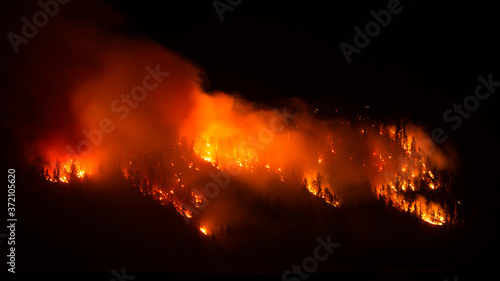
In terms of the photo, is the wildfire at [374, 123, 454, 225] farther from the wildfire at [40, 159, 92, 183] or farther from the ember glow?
the wildfire at [40, 159, 92, 183]

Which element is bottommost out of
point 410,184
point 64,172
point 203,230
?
point 64,172

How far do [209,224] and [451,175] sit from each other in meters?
8.34

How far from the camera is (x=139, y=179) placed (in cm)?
1144

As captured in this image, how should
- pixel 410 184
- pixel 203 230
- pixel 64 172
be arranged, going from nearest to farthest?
1. pixel 203 230
2. pixel 64 172
3. pixel 410 184

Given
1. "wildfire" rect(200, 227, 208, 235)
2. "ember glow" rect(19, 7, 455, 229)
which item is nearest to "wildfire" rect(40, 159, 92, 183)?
"ember glow" rect(19, 7, 455, 229)

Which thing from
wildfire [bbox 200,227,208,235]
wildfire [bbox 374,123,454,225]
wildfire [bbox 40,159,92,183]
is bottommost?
wildfire [bbox 40,159,92,183]

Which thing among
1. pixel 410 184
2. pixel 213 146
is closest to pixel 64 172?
pixel 213 146

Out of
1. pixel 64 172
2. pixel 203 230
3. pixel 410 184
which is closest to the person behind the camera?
pixel 203 230

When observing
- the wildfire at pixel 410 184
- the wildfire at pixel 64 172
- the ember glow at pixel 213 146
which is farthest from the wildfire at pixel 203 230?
the wildfire at pixel 410 184

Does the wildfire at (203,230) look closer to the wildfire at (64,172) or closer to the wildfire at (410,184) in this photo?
the wildfire at (64,172)

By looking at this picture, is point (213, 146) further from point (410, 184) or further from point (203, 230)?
point (410, 184)

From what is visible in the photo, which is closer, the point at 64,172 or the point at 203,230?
the point at 203,230

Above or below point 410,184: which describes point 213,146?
below

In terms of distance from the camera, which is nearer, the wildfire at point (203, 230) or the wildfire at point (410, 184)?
the wildfire at point (203, 230)
